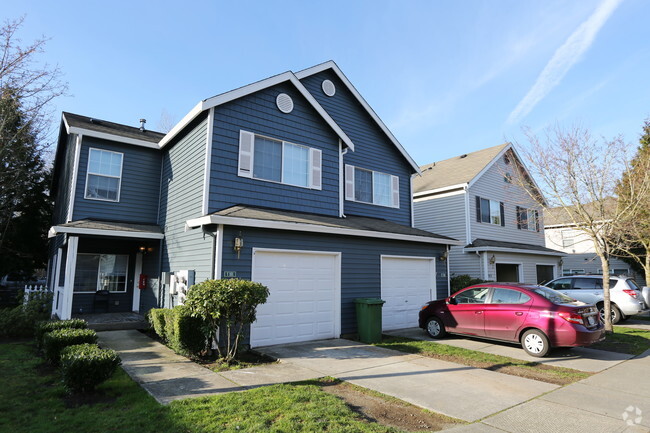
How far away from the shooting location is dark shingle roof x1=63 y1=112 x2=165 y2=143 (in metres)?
12.0

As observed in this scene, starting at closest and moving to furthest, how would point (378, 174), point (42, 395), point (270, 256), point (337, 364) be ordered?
1. point (42, 395)
2. point (337, 364)
3. point (270, 256)
4. point (378, 174)

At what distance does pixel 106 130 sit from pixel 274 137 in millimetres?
5982

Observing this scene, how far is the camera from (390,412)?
16.0ft

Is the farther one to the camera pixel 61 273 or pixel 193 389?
pixel 61 273

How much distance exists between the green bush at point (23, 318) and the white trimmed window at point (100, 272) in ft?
5.92

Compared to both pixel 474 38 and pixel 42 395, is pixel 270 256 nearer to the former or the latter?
pixel 42 395

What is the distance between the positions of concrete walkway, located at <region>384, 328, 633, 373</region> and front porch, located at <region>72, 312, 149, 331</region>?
26.4 ft

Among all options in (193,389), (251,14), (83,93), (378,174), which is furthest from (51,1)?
(378,174)

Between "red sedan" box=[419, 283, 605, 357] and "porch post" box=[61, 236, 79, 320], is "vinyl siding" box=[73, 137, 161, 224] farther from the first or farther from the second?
"red sedan" box=[419, 283, 605, 357]

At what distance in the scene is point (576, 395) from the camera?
5.70 metres

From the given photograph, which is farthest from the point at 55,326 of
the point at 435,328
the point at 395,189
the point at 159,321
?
the point at 395,189

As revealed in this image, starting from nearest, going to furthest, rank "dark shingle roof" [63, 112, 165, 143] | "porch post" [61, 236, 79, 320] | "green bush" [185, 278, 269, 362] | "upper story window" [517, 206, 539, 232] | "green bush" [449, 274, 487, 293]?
"green bush" [185, 278, 269, 362] < "porch post" [61, 236, 79, 320] < "dark shingle roof" [63, 112, 165, 143] < "green bush" [449, 274, 487, 293] < "upper story window" [517, 206, 539, 232]

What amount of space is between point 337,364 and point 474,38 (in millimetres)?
10441

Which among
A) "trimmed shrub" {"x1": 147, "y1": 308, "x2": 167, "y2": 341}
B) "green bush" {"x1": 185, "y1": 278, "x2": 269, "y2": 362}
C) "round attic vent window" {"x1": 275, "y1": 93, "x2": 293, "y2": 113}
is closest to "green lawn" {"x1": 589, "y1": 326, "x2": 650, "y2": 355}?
"green bush" {"x1": 185, "y1": 278, "x2": 269, "y2": 362}
